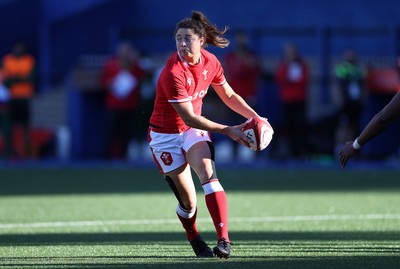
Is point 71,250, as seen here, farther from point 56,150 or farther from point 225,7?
point 225,7

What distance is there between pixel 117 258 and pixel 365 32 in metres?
16.9

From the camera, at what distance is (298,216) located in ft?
40.0

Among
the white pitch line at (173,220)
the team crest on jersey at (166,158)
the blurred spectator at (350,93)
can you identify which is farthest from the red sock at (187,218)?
the blurred spectator at (350,93)

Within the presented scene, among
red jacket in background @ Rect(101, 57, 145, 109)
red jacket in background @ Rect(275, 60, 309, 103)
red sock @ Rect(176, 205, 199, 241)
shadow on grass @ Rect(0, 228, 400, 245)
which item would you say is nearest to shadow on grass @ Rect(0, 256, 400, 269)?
red sock @ Rect(176, 205, 199, 241)

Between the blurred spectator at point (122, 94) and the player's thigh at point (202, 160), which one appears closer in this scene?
the player's thigh at point (202, 160)

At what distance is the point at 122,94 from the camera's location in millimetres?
21594

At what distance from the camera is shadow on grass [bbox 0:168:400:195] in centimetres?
1627

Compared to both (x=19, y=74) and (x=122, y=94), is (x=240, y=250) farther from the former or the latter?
(x=19, y=74)

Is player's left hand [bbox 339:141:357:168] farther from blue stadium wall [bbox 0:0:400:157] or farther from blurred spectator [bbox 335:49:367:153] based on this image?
blue stadium wall [bbox 0:0:400:157]

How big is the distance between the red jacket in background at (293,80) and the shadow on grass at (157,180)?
→ 177cm

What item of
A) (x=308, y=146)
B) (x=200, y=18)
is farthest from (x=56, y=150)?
(x=200, y=18)

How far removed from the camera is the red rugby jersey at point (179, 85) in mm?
8383

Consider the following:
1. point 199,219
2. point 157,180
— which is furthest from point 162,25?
point 199,219

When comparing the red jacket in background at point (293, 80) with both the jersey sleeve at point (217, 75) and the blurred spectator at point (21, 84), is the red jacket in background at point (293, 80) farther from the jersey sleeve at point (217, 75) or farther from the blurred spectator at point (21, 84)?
the jersey sleeve at point (217, 75)
